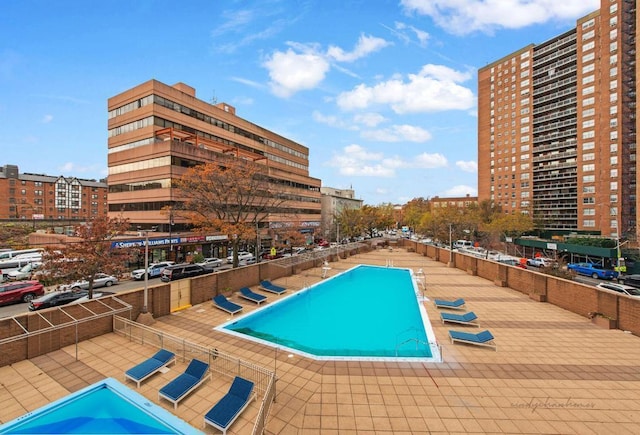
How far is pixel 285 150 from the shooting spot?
68.3m

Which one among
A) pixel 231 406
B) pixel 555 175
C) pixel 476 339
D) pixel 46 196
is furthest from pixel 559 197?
pixel 46 196

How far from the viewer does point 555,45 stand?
69.8 metres

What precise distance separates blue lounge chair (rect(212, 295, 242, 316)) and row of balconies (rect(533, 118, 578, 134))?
265ft

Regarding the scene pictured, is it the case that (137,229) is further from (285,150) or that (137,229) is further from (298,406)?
(298,406)

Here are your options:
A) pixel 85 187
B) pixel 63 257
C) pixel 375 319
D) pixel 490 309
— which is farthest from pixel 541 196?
pixel 85 187

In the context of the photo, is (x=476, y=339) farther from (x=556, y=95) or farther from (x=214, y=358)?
(x=556, y=95)

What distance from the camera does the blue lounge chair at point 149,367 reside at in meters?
9.77

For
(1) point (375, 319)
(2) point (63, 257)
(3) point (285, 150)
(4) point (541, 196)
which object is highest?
(3) point (285, 150)

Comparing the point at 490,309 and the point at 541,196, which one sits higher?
the point at 541,196

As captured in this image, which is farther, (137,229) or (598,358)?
(137,229)

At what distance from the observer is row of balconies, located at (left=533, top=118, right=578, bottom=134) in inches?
2613

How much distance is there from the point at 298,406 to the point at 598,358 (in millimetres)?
12010

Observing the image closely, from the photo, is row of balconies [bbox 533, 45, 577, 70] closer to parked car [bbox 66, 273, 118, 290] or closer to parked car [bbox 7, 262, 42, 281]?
parked car [bbox 66, 273, 118, 290]

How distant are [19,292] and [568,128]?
93.9m
